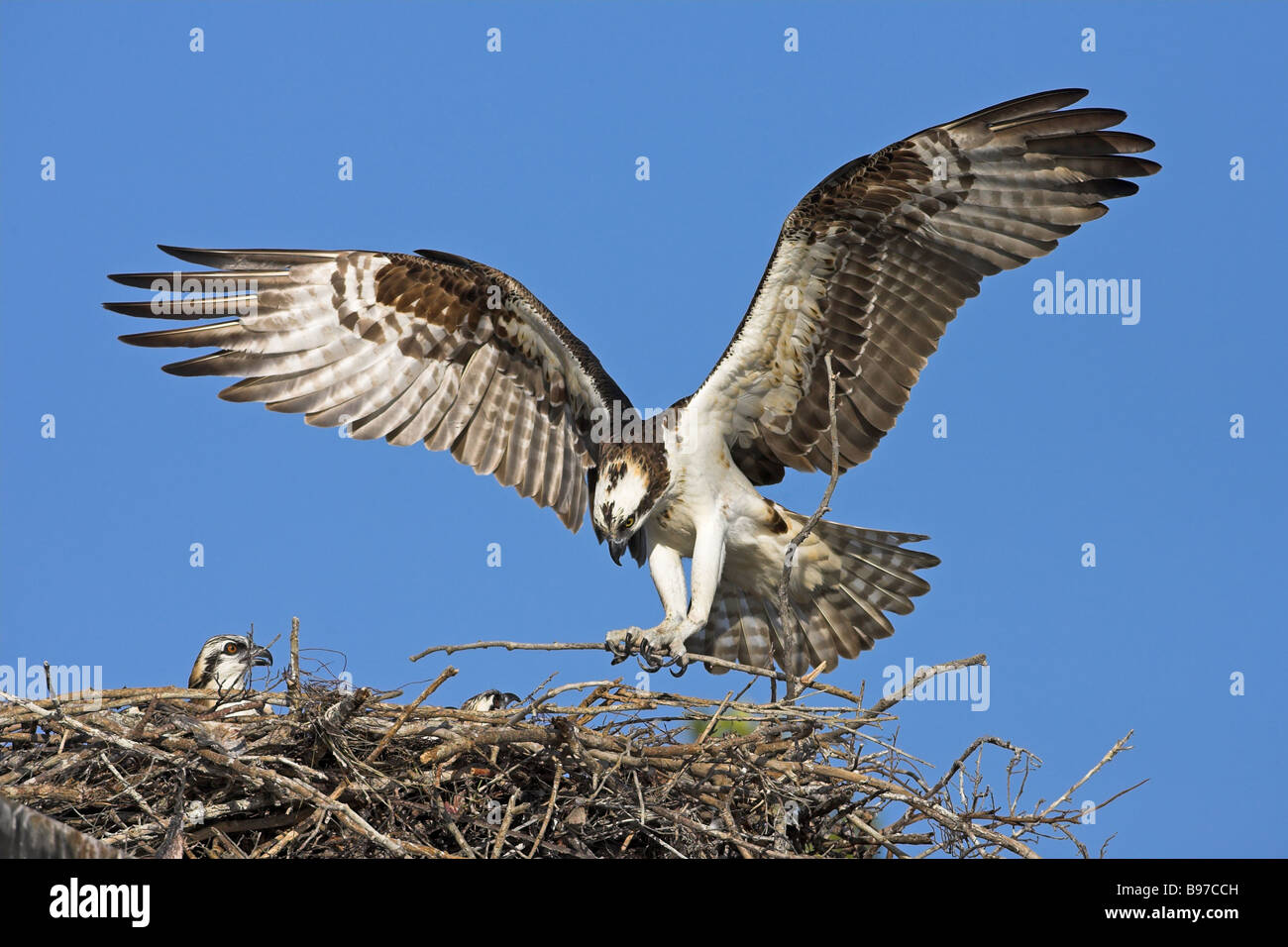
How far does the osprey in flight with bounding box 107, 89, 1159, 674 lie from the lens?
25.7 ft

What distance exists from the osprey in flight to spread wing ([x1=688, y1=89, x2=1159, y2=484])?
13 mm

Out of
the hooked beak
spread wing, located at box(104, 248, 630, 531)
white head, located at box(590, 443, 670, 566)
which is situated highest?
spread wing, located at box(104, 248, 630, 531)

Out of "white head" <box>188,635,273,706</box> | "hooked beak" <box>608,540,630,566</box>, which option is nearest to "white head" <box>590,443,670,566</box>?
"hooked beak" <box>608,540,630,566</box>

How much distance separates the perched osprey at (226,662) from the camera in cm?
767

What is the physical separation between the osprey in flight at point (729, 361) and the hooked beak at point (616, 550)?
18mm

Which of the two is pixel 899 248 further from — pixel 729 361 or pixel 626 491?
pixel 626 491

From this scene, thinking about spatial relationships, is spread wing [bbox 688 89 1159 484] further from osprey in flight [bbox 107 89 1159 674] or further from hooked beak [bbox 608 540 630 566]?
hooked beak [bbox 608 540 630 566]

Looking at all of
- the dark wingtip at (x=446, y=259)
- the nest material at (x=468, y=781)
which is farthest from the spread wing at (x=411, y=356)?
the nest material at (x=468, y=781)

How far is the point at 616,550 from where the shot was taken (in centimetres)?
782

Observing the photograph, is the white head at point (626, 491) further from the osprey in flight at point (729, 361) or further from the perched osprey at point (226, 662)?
the perched osprey at point (226, 662)

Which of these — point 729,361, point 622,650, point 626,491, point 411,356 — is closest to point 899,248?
point 729,361

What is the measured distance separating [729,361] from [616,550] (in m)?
1.32
